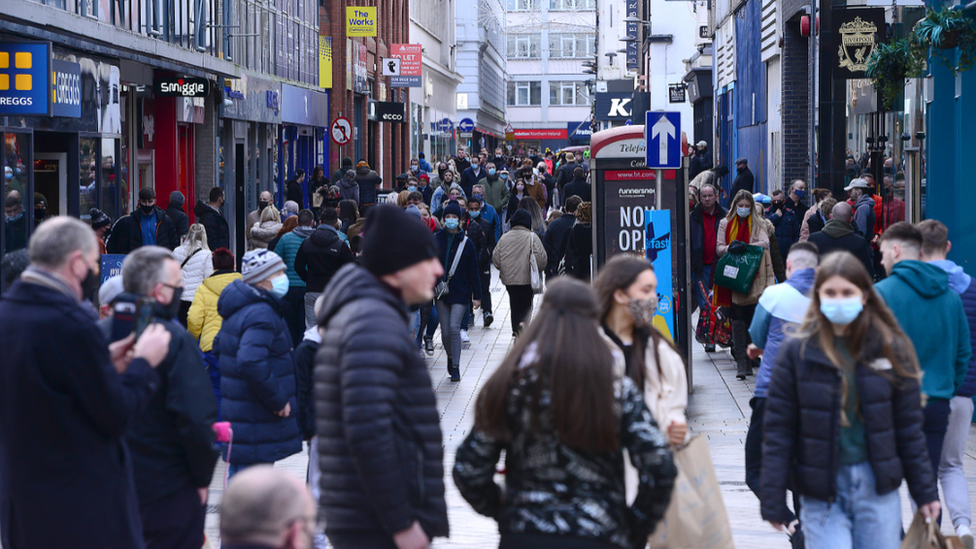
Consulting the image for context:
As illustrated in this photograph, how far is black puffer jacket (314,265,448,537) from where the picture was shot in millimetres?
3672

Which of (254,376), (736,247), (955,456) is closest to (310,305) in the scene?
(736,247)

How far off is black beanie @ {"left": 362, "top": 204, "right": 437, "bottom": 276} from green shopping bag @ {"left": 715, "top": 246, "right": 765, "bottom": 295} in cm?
843

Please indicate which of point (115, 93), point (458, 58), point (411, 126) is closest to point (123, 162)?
point (115, 93)

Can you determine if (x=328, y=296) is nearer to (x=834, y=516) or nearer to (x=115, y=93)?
(x=834, y=516)

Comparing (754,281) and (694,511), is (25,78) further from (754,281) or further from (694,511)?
(694,511)

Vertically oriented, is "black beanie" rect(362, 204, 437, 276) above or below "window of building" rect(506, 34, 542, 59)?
below

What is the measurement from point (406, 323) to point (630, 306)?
1.03 meters

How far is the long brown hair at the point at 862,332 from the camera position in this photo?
15.3 feet

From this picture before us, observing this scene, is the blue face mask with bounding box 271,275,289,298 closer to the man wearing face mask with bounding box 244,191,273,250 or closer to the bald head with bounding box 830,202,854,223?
the bald head with bounding box 830,202,854,223

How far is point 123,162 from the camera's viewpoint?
65.0 ft

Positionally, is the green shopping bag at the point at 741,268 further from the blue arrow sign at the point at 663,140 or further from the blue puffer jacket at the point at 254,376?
the blue puffer jacket at the point at 254,376

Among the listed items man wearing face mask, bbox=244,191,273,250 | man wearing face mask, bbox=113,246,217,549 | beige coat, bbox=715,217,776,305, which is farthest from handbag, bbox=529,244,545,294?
man wearing face mask, bbox=113,246,217,549

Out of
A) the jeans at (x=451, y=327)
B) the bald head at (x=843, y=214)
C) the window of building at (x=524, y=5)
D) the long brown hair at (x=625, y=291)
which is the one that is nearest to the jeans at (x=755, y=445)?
the long brown hair at (x=625, y=291)

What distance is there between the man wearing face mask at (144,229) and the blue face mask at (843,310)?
10.7m
